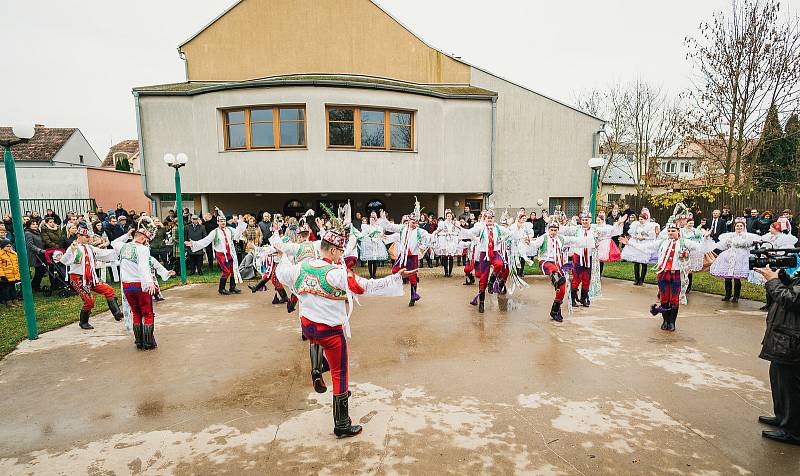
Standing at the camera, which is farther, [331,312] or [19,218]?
[19,218]

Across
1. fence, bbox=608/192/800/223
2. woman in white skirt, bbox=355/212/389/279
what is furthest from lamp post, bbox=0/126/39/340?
fence, bbox=608/192/800/223

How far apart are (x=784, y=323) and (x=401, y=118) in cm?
1501

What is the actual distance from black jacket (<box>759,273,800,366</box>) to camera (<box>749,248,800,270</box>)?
0.38ft

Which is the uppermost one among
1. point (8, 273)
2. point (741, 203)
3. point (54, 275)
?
point (741, 203)

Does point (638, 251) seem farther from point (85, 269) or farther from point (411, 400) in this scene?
point (85, 269)

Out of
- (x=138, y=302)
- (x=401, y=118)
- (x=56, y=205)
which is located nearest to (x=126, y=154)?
(x=56, y=205)

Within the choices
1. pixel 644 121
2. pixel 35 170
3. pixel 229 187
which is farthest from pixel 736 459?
pixel 644 121

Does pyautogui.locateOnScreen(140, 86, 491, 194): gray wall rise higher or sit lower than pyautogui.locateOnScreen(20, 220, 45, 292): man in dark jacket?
higher

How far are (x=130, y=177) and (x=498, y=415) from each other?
2990 cm

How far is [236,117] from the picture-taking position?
53.5 feet

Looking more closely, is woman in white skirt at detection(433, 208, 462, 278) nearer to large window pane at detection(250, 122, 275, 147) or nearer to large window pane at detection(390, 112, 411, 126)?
large window pane at detection(390, 112, 411, 126)

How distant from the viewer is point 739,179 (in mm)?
19391

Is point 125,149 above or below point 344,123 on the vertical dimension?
above

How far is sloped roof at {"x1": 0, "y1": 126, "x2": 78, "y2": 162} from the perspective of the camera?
98.0 ft
